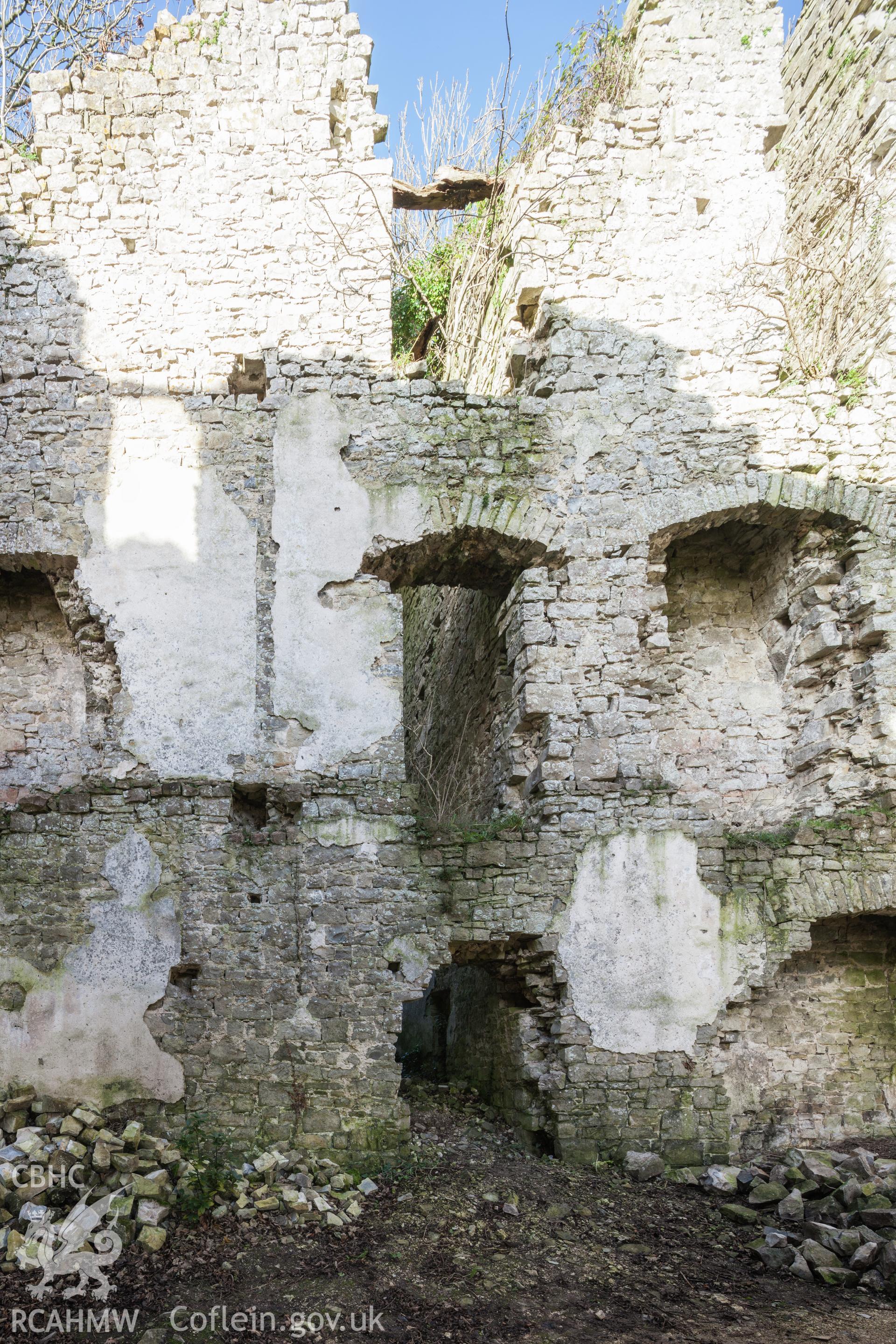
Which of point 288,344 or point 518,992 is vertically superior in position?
point 288,344

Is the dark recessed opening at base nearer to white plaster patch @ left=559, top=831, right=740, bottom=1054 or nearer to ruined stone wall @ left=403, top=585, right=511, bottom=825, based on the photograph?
white plaster patch @ left=559, top=831, right=740, bottom=1054

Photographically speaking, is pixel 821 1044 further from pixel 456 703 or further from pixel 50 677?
pixel 50 677

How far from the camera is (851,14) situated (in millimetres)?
7594

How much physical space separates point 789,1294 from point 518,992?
215 centimetres

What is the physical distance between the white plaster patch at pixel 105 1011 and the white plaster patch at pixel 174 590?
932 millimetres

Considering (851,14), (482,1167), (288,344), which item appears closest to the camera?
(482,1167)

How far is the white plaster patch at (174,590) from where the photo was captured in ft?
18.6

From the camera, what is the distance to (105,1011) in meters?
5.18

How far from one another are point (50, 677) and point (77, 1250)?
365 cm

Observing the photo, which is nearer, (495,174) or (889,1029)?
(889,1029)

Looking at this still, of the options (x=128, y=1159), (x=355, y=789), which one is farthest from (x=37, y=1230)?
(x=355, y=789)

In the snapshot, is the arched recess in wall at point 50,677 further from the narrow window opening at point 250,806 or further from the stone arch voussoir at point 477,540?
the stone arch voussoir at point 477,540

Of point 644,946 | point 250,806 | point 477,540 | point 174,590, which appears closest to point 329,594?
point 174,590

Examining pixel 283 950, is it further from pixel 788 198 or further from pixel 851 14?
pixel 851 14
